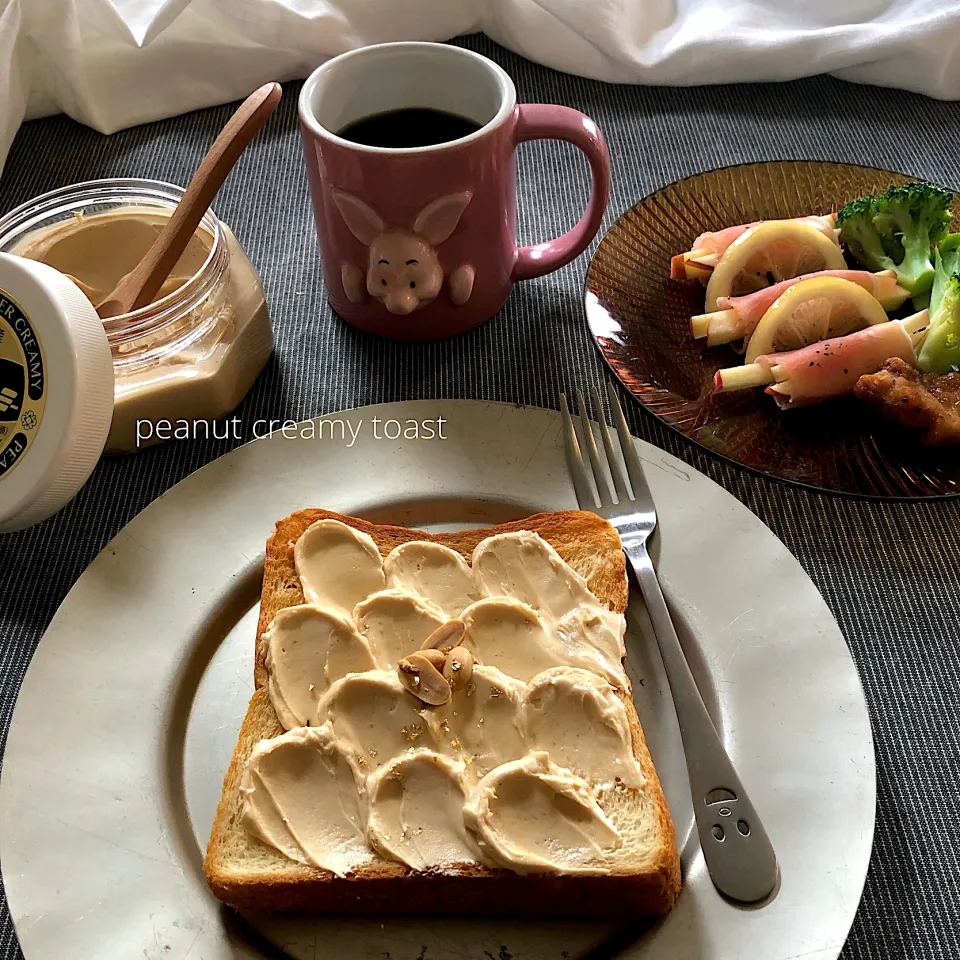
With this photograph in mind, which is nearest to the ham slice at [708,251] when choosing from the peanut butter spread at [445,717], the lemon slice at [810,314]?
the lemon slice at [810,314]

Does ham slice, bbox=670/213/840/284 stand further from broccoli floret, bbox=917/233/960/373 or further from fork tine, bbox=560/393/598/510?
fork tine, bbox=560/393/598/510

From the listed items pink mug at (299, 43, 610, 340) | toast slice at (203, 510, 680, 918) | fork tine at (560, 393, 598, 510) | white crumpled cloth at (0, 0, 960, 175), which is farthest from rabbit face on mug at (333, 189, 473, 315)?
white crumpled cloth at (0, 0, 960, 175)

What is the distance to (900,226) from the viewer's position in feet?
5.79

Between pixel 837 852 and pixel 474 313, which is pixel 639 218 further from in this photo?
pixel 837 852

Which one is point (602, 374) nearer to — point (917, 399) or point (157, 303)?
point (917, 399)

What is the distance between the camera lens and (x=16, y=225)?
1.63 m

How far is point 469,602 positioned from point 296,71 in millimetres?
1796

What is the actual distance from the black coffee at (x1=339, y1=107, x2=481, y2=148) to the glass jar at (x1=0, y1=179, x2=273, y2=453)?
31 centimetres

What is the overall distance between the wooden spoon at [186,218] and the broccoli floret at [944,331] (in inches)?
47.7

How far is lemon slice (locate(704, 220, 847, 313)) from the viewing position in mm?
1730

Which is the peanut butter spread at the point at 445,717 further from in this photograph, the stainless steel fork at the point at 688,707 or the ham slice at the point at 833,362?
the ham slice at the point at 833,362

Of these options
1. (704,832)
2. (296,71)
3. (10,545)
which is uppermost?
(296,71)

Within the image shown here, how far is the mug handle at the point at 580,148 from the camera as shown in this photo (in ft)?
5.22

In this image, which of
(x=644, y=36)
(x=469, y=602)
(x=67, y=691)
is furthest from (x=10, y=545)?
(x=644, y=36)
